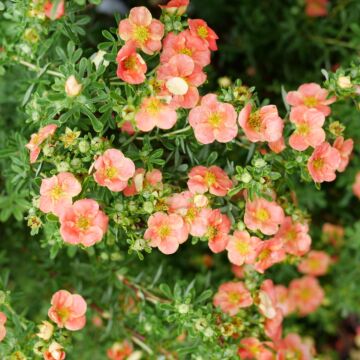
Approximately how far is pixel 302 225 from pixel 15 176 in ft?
3.44

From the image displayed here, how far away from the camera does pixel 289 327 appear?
9.91ft

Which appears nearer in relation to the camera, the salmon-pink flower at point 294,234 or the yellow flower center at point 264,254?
the yellow flower center at point 264,254

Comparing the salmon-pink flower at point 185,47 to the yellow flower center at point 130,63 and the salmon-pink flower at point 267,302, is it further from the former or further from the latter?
the salmon-pink flower at point 267,302

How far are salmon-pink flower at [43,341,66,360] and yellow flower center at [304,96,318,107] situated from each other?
1.14 meters

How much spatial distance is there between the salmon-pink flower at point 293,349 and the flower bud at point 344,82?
1.03 meters

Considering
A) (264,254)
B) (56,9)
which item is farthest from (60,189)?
(264,254)

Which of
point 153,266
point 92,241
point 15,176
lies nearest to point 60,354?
point 92,241

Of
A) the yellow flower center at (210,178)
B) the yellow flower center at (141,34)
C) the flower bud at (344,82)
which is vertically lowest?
the yellow flower center at (210,178)

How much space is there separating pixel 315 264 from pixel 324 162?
1.07 meters

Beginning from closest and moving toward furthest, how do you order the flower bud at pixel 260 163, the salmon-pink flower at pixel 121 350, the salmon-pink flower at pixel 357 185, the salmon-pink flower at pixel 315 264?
the flower bud at pixel 260 163 → the salmon-pink flower at pixel 121 350 → the salmon-pink flower at pixel 357 185 → the salmon-pink flower at pixel 315 264

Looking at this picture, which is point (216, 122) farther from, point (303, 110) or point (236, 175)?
point (303, 110)

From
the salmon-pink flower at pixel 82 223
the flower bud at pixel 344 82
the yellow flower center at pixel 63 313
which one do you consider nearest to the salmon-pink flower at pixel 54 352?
the yellow flower center at pixel 63 313

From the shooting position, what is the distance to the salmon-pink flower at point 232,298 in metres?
2.10

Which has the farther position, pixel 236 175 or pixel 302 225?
pixel 302 225
